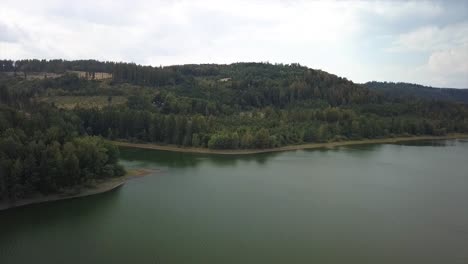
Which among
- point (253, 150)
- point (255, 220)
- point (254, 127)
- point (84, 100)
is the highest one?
point (84, 100)

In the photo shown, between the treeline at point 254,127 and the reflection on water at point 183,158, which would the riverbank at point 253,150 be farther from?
the reflection on water at point 183,158

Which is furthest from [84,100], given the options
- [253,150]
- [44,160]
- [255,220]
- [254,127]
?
[255,220]

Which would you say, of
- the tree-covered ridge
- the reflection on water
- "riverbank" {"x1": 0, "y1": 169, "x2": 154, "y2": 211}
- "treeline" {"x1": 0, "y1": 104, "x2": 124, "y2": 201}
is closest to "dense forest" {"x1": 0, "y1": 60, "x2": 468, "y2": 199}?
"treeline" {"x1": 0, "y1": 104, "x2": 124, "y2": 201}

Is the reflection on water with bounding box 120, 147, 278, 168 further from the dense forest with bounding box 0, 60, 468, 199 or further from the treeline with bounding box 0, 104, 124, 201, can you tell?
the treeline with bounding box 0, 104, 124, 201

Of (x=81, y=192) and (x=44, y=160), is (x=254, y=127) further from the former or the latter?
(x=44, y=160)

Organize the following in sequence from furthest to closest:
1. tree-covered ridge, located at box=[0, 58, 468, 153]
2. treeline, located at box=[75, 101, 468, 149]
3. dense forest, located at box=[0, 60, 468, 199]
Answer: tree-covered ridge, located at box=[0, 58, 468, 153], treeline, located at box=[75, 101, 468, 149], dense forest, located at box=[0, 60, 468, 199]

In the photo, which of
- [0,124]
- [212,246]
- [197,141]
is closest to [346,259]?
[212,246]
